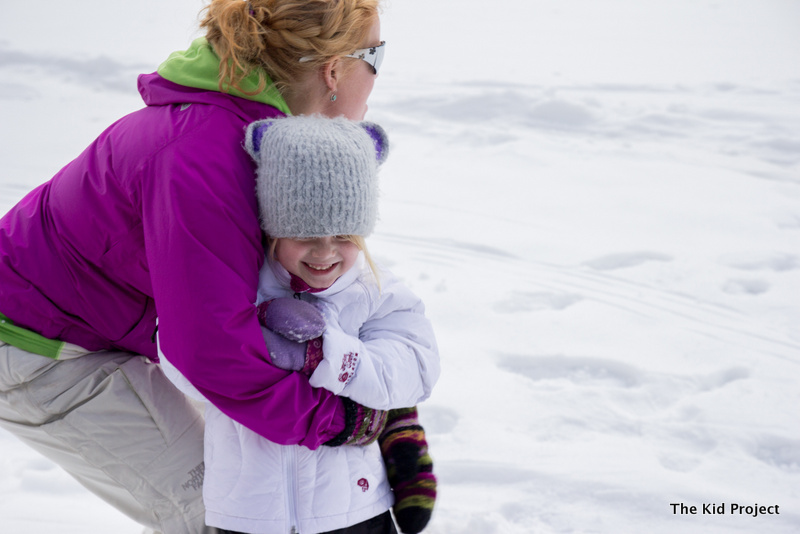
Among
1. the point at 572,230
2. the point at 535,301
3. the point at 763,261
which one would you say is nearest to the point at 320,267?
the point at 535,301

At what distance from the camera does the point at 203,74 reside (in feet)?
4.91

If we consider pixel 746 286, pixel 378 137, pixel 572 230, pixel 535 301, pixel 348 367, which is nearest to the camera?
pixel 348 367

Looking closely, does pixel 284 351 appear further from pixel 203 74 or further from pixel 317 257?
pixel 203 74

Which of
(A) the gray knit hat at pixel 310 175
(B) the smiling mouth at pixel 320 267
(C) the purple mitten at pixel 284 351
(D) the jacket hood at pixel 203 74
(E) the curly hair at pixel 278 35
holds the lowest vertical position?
(C) the purple mitten at pixel 284 351

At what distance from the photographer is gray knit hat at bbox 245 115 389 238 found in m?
1.39

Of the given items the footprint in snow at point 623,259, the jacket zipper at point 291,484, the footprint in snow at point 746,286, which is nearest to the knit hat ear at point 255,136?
the jacket zipper at point 291,484

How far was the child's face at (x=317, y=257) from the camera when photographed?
4.85 ft

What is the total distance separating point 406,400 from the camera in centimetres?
154

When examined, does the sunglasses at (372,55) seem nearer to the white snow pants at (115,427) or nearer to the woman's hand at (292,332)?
the woman's hand at (292,332)

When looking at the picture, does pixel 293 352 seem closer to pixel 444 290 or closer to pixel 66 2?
pixel 444 290

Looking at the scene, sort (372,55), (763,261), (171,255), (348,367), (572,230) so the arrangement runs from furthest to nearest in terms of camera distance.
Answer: (572,230) < (763,261) < (372,55) < (348,367) < (171,255)

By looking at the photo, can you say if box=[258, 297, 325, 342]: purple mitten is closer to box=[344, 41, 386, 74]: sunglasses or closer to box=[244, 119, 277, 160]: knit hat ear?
box=[244, 119, 277, 160]: knit hat ear

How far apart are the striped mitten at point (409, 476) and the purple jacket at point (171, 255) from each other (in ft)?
0.68

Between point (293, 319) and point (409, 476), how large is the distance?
46 centimetres
